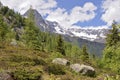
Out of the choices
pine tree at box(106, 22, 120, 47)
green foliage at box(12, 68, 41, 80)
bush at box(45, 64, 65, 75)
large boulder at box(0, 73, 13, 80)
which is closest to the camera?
large boulder at box(0, 73, 13, 80)

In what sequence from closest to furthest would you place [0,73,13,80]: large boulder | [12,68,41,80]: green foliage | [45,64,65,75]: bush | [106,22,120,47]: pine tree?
[0,73,13,80]: large boulder, [12,68,41,80]: green foliage, [45,64,65,75]: bush, [106,22,120,47]: pine tree

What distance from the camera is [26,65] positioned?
29719 millimetres

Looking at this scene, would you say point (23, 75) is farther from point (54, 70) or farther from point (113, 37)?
point (113, 37)

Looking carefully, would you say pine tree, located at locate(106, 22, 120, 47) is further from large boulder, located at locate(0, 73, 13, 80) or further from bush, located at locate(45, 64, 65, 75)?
large boulder, located at locate(0, 73, 13, 80)

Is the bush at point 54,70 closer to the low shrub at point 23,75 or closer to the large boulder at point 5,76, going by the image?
the low shrub at point 23,75

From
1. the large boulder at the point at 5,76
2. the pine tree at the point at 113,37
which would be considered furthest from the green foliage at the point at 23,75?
the pine tree at the point at 113,37

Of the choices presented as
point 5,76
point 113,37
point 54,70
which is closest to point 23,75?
point 5,76

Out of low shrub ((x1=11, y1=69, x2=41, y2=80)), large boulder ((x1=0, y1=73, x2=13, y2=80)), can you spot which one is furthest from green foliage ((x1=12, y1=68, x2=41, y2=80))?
large boulder ((x1=0, y1=73, x2=13, y2=80))

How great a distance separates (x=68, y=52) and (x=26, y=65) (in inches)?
4600

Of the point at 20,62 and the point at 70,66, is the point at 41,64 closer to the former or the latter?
the point at 20,62

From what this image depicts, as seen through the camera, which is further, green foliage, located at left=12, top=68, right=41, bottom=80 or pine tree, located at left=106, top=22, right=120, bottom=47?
pine tree, located at left=106, top=22, right=120, bottom=47

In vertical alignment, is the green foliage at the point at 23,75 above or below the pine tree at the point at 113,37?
below

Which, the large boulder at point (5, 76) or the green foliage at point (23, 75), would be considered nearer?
the large boulder at point (5, 76)

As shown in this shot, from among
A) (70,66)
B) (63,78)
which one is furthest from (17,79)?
(70,66)
